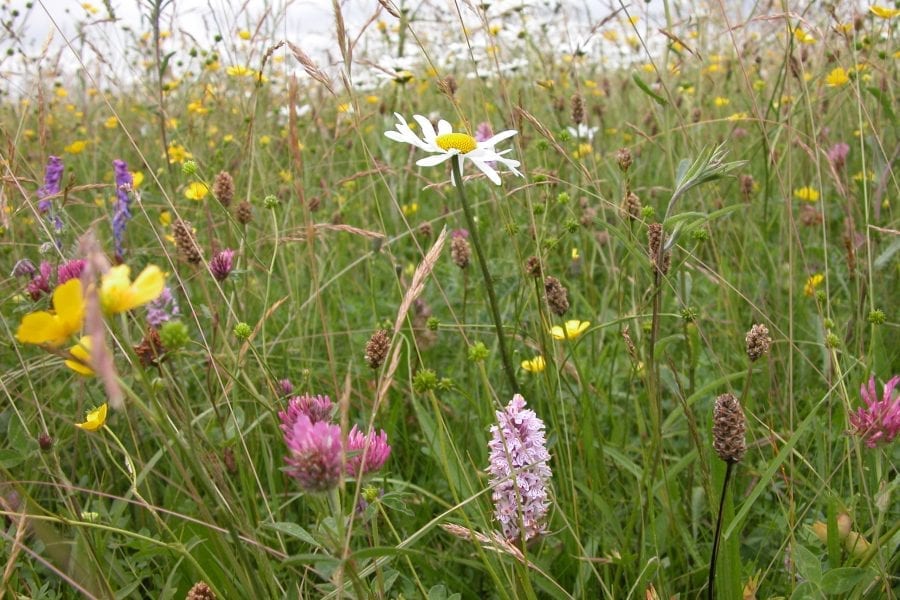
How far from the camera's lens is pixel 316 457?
629mm

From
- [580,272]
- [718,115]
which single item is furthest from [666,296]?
[718,115]

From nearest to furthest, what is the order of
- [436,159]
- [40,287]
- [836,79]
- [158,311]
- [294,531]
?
[294,531], [436,159], [40,287], [158,311], [836,79]

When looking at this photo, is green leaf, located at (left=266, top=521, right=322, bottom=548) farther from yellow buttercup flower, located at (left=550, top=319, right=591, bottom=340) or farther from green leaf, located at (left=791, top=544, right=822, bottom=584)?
yellow buttercup flower, located at (left=550, top=319, right=591, bottom=340)

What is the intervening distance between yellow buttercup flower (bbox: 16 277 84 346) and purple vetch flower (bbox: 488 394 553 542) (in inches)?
22.0

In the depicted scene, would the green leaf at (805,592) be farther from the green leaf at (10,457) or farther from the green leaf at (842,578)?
the green leaf at (10,457)

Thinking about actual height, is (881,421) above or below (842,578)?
above

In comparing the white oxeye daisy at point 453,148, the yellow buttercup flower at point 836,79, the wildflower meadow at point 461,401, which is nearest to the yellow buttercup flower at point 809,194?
the wildflower meadow at point 461,401

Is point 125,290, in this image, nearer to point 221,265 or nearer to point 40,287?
point 221,265

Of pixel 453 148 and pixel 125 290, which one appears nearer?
pixel 125 290

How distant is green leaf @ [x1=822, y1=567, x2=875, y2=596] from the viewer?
0.87m

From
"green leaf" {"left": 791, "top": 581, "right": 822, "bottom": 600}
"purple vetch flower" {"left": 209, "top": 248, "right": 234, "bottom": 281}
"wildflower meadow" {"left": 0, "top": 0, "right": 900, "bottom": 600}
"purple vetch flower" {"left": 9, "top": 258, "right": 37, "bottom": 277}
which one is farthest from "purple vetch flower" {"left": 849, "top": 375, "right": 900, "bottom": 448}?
"purple vetch flower" {"left": 9, "top": 258, "right": 37, "bottom": 277}

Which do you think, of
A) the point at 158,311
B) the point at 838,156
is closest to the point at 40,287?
the point at 158,311

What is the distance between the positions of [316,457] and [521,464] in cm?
45

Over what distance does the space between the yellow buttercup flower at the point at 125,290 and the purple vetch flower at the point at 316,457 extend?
0.54 ft
